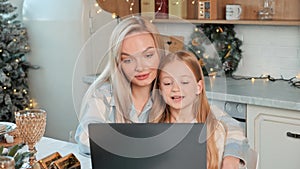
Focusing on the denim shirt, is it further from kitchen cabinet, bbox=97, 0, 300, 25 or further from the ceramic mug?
the ceramic mug

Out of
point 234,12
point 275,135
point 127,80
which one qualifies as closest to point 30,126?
point 127,80

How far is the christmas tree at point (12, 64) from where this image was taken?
12.4 ft

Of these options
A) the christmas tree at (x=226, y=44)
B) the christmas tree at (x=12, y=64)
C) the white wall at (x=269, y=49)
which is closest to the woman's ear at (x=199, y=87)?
the white wall at (x=269, y=49)

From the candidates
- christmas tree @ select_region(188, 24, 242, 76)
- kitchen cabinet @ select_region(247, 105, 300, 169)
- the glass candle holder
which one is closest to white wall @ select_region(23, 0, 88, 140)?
christmas tree @ select_region(188, 24, 242, 76)

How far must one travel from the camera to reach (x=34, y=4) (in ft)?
12.9

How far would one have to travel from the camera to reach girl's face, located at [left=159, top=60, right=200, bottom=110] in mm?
1398

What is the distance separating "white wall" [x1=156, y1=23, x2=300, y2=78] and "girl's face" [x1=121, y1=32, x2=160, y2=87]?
1906mm

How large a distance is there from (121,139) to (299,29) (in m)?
2.26

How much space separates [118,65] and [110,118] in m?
0.18

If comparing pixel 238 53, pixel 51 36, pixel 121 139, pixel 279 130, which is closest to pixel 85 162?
pixel 121 139

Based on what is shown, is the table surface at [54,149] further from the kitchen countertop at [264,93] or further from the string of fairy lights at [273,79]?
the string of fairy lights at [273,79]

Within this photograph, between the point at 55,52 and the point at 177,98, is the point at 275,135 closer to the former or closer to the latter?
the point at 177,98

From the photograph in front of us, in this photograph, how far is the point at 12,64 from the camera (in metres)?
3.84

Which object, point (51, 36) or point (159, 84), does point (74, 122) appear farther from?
point (159, 84)
